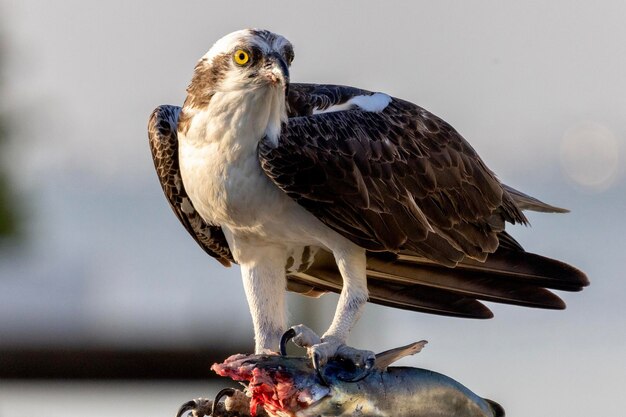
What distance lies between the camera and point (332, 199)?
9.96m

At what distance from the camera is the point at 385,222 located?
10180 millimetres

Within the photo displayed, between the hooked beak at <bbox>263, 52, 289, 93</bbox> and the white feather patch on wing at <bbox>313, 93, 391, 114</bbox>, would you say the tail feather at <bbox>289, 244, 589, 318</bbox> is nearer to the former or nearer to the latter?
the white feather patch on wing at <bbox>313, 93, 391, 114</bbox>

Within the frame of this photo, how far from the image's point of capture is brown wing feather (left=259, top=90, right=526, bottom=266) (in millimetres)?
9938

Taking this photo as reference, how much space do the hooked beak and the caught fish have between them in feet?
5.14

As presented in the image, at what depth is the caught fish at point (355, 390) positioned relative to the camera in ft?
29.9

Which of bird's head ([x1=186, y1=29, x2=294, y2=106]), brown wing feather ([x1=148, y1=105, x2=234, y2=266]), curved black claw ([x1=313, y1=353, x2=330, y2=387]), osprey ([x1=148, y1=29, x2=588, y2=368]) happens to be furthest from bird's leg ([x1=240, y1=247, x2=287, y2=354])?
curved black claw ([x1=313, y1=353, x2=330, y2=387])

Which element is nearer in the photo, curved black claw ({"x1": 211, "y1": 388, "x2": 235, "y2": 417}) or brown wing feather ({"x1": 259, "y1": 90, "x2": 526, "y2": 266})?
curved black claw ({"x1": 211, "y1": 388, "x2": 235, "y2": 417})

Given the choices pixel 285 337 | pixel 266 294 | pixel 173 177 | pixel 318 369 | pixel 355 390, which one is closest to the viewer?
pixel 355 390

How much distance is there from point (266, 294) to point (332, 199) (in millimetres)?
1013

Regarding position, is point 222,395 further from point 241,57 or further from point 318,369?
point 241,57

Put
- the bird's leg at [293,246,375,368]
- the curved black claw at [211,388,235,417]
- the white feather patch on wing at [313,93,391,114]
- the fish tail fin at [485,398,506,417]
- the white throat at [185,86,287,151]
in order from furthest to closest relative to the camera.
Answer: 1. the white feather patch on wing at [313,93,391,114]
2. the white throat at [185,86,287,151]
3. the curved black claw at [211,388,235,417]
4. the bird's leg at [293,246,375,368]
5. the fish tail fin at [485,398,506,417]

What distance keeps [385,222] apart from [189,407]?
161 centimetres

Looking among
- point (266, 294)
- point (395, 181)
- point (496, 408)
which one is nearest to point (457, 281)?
point (395, 181)

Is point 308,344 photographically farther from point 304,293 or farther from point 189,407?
point 304,293
